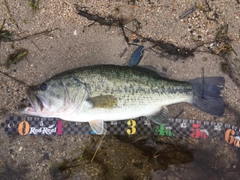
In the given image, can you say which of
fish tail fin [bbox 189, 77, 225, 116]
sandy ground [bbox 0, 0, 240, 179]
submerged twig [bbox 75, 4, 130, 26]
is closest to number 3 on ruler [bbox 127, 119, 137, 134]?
sandy ground [bbox 0, 0, 240, 179]

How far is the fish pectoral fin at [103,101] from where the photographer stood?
3.23 meters

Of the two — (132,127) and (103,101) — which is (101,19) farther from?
(132,127)

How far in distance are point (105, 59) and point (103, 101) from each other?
0.86m

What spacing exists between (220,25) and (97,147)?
2.60 m

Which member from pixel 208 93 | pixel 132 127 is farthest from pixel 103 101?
pixel 208 93

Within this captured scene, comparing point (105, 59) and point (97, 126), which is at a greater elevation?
point (105, 59)

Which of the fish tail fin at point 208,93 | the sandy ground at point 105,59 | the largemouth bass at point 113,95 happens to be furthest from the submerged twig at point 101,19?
the fish tail fin at point 208,93

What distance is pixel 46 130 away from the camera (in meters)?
3.80

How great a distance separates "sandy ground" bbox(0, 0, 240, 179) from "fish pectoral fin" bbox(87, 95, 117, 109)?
2.53 ft

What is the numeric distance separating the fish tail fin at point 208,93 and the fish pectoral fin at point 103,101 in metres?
1.15

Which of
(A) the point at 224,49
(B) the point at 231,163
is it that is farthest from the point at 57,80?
(B) the point at 231,163

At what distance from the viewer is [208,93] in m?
3.64

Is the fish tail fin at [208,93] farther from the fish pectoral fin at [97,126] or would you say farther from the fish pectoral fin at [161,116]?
the fish pectoral fin at [97,126]

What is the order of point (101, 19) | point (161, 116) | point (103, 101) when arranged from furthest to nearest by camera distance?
point (101, 19) → point (161, 116) → point (103, 101)
